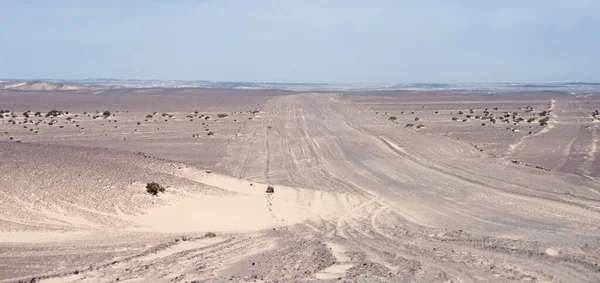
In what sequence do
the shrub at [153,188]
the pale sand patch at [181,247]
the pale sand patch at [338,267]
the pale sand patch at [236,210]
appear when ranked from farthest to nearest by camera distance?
the shrub at [153,188] → the pale sand patch at [236,210] → the pale sand patch at [181,247] → the pale sand patch at [338,267]

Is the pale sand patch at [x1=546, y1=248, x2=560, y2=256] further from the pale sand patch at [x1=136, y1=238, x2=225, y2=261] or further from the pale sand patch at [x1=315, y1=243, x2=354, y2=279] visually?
the pale sand patch at [x1=136, y1=238, x2=225, y2=261]

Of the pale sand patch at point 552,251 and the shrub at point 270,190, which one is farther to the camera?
the shrub at point 270,190

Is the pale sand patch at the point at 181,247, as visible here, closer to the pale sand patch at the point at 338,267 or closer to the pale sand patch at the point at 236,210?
the pale sand patch at the point at 236,210

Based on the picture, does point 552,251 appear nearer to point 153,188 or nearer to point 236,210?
point 236,210

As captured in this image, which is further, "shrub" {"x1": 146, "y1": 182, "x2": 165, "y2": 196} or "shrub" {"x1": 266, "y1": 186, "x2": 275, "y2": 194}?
"shrub" {"x1": 266, "y1": 186, "x2": 275, "y2": 194}

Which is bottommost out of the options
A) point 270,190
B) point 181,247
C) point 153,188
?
point 270,190

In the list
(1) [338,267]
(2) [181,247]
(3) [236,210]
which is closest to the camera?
(1) [338,267]

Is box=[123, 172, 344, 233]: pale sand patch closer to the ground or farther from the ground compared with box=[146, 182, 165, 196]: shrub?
closer to the ground

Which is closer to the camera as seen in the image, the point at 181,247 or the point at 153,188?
the point at 181,247

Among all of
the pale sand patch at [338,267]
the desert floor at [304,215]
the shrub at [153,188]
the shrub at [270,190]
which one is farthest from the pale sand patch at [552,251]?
the shrub at [270,190]

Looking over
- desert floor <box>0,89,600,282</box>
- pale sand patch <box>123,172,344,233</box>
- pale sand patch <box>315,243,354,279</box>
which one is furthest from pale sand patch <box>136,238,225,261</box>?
pale sand patch <box>315,243,354,279</box>

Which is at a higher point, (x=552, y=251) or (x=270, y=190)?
(x=552, y=251)

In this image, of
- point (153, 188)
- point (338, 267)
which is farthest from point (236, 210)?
point (338, 267)

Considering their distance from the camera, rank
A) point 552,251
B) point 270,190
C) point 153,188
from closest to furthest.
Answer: point 552,251
point 153,188
point 270,190
